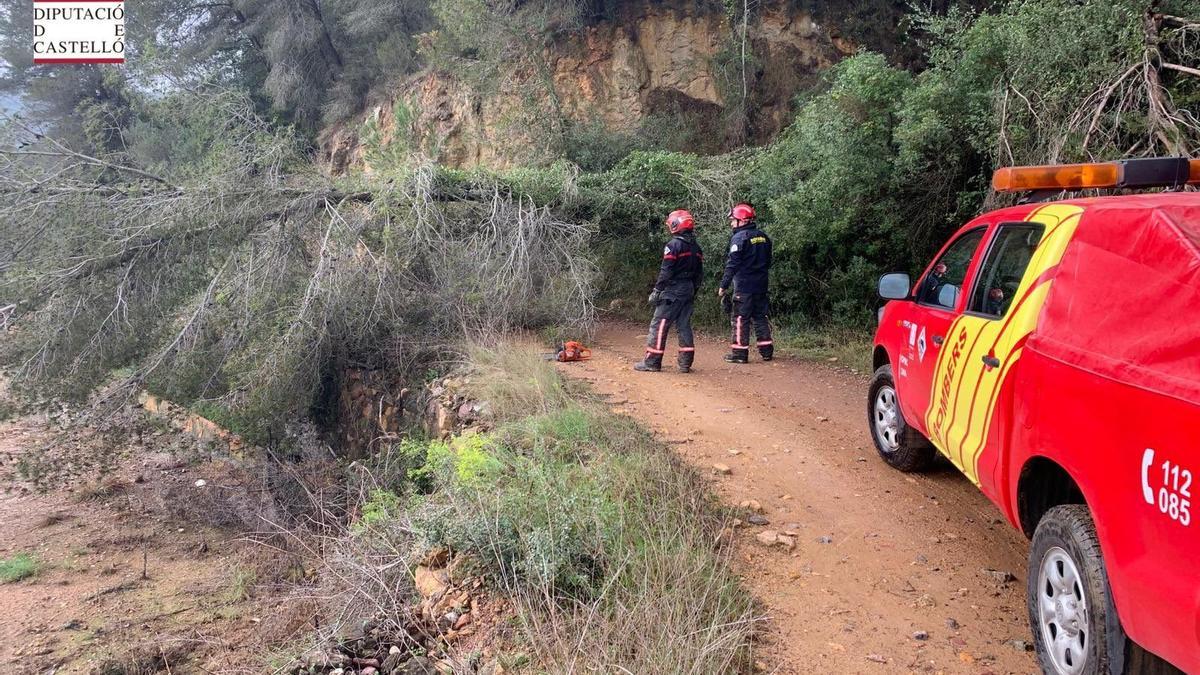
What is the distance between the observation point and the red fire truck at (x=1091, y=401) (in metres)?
2.24

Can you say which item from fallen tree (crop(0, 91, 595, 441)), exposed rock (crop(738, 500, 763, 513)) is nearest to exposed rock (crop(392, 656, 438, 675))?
exposed rock (crop(738, 500, 763, 513))

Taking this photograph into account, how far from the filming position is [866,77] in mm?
10203

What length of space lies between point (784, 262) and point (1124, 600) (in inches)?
407

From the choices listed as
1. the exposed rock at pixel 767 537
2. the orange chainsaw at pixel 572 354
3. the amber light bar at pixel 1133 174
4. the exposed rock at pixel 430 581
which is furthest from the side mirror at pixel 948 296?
the orange chainsaw at pixel 572 354

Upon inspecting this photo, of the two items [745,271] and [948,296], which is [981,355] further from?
[745,271]

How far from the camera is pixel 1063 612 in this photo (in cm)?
296

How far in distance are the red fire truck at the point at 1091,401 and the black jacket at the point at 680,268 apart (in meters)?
4.74

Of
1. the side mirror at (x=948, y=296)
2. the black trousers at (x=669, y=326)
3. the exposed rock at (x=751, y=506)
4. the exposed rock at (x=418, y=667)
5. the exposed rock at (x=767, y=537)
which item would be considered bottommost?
the exposed rock at (x=418, y=667)

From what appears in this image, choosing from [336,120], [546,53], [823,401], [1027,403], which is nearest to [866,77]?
[823,401]

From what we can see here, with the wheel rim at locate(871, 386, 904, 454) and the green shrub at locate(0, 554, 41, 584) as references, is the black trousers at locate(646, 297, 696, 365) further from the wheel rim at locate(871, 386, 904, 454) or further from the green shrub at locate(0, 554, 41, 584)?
the green shrub at locate(0, 554, 41, 584)

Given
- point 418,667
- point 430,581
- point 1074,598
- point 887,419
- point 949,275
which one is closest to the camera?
point 1074,598

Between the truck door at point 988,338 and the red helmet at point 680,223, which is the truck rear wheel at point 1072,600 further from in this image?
the red helmet at point 680,223

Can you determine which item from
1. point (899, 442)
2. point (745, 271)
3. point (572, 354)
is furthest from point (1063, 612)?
point (572, 354)

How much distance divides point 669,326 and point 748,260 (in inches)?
52.4
